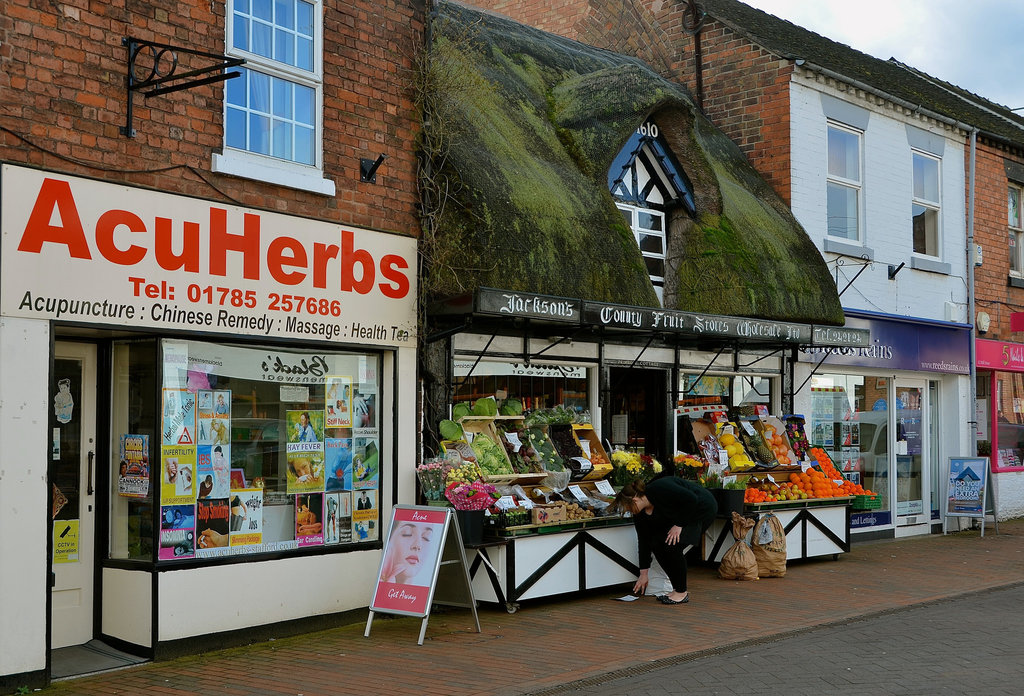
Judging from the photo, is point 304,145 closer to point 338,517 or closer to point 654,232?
point 338,517

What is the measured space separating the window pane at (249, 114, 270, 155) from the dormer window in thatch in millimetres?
5216

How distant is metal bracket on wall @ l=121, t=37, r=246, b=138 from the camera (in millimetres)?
7801

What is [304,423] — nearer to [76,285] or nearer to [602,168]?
[76,285]

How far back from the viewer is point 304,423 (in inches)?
371

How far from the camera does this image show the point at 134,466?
841 cm

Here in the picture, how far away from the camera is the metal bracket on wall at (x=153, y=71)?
7.80 meters

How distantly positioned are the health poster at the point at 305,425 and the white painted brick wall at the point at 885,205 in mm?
8318

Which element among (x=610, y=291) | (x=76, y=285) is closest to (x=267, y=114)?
(x=76, y=285)

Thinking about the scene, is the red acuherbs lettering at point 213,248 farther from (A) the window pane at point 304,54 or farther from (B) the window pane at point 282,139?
(A) the window pane at point 304,54

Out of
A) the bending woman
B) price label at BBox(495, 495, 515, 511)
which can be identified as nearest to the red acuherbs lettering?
price label at BBox(495, 495, 515, 511)

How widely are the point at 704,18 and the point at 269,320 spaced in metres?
10.1

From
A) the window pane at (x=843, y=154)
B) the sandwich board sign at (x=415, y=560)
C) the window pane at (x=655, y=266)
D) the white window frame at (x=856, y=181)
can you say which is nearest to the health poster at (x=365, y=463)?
the sandwich board sign at (x=415, y=560)

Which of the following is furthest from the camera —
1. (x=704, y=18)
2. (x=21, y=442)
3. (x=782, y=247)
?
(x=704, y=18)

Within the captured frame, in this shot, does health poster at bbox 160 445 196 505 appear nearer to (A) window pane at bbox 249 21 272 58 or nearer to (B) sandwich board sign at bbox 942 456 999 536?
(A) window pane at bbox 249 21 272 58
